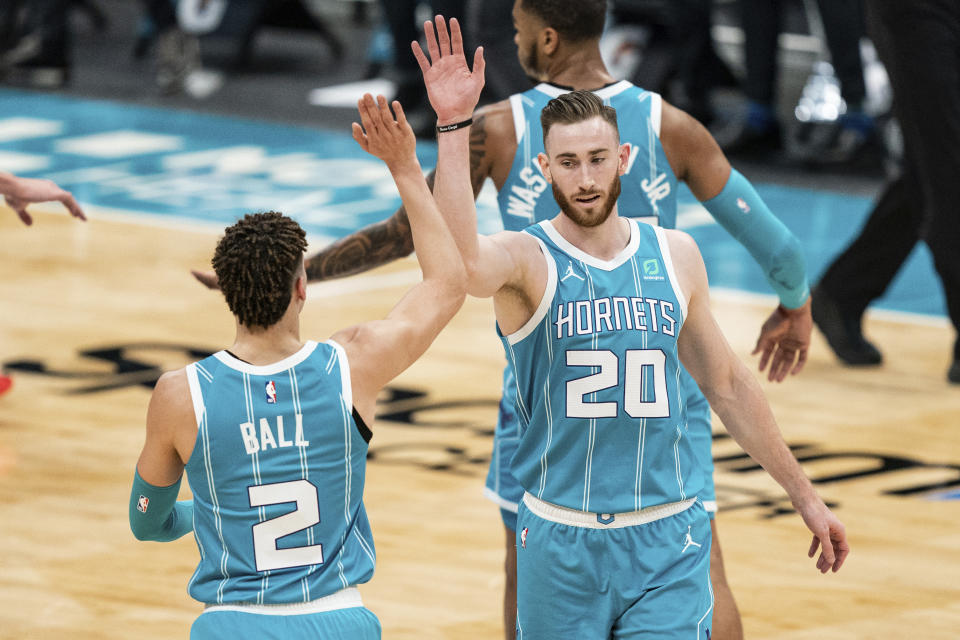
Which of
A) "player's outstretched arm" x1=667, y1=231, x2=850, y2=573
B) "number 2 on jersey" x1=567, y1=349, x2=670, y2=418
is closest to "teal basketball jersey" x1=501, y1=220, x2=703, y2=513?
"number 2 on jersey" x1=567, y1=349, x2=670, y2=418

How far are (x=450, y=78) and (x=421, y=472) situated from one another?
12.0 ft

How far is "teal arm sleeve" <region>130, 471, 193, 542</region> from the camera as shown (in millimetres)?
3867

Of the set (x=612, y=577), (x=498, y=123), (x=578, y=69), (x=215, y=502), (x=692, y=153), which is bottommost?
(x=612, y=577)

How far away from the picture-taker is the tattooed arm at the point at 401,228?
5.00 metres

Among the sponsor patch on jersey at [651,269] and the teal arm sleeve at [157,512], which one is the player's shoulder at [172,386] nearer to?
the teal arm sleeve at [157,512]

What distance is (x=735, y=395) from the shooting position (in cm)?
436

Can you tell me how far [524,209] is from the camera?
16.4 feet

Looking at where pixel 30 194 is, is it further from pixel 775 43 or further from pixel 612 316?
pixel 775 43

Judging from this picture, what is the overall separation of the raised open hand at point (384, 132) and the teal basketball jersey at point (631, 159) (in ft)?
3.51

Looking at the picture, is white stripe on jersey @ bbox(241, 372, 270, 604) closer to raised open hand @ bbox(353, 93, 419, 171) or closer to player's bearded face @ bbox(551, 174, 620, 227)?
raised open hand @ bbox(353, 93, 419, 171)

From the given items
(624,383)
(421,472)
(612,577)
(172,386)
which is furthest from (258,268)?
(421,472)

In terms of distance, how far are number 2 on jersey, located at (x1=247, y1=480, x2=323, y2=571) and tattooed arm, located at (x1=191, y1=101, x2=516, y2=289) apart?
1.42 m

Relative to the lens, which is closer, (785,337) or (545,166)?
(545,166)

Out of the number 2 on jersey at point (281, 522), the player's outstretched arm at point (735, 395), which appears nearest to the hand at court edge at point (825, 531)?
the player's outstretched arm at point (735, 395)
